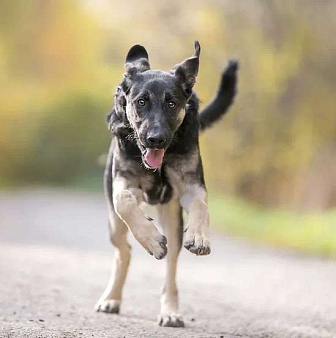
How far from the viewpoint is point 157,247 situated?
505 cm

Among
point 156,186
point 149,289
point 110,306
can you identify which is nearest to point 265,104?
point 149,289

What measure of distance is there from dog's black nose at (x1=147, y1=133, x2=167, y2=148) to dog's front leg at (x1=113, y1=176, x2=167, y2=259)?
43 centimetres

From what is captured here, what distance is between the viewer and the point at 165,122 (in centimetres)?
515

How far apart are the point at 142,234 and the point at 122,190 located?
1.42ft

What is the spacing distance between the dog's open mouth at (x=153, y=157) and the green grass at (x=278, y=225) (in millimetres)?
7661

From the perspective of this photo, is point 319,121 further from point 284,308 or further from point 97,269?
point 284,308

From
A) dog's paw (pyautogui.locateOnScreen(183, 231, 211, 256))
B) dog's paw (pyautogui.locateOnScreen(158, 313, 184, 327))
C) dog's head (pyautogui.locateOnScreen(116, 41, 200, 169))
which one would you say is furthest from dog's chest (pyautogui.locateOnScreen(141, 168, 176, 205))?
dog's paw (pyautogui.locateOnScreen(158, 313, 184, 327))

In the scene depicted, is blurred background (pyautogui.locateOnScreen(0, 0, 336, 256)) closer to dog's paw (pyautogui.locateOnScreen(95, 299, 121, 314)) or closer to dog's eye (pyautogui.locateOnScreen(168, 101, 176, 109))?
dog's paw (pyautogui.locateOnScreen(95, 299, 121, 314))

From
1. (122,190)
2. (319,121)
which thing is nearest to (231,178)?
(319,121)

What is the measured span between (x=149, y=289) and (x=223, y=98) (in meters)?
2.54

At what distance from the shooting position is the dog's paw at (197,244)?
198 inches

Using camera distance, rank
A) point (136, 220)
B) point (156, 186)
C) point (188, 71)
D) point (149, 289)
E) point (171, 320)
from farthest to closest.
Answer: point (149, 289)
point (171, 320)
point (156, 186)
point (188, 71)
point (136, 220)

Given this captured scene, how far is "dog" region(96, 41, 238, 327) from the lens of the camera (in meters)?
5.12

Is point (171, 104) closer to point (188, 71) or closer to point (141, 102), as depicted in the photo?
point (141, 102)
